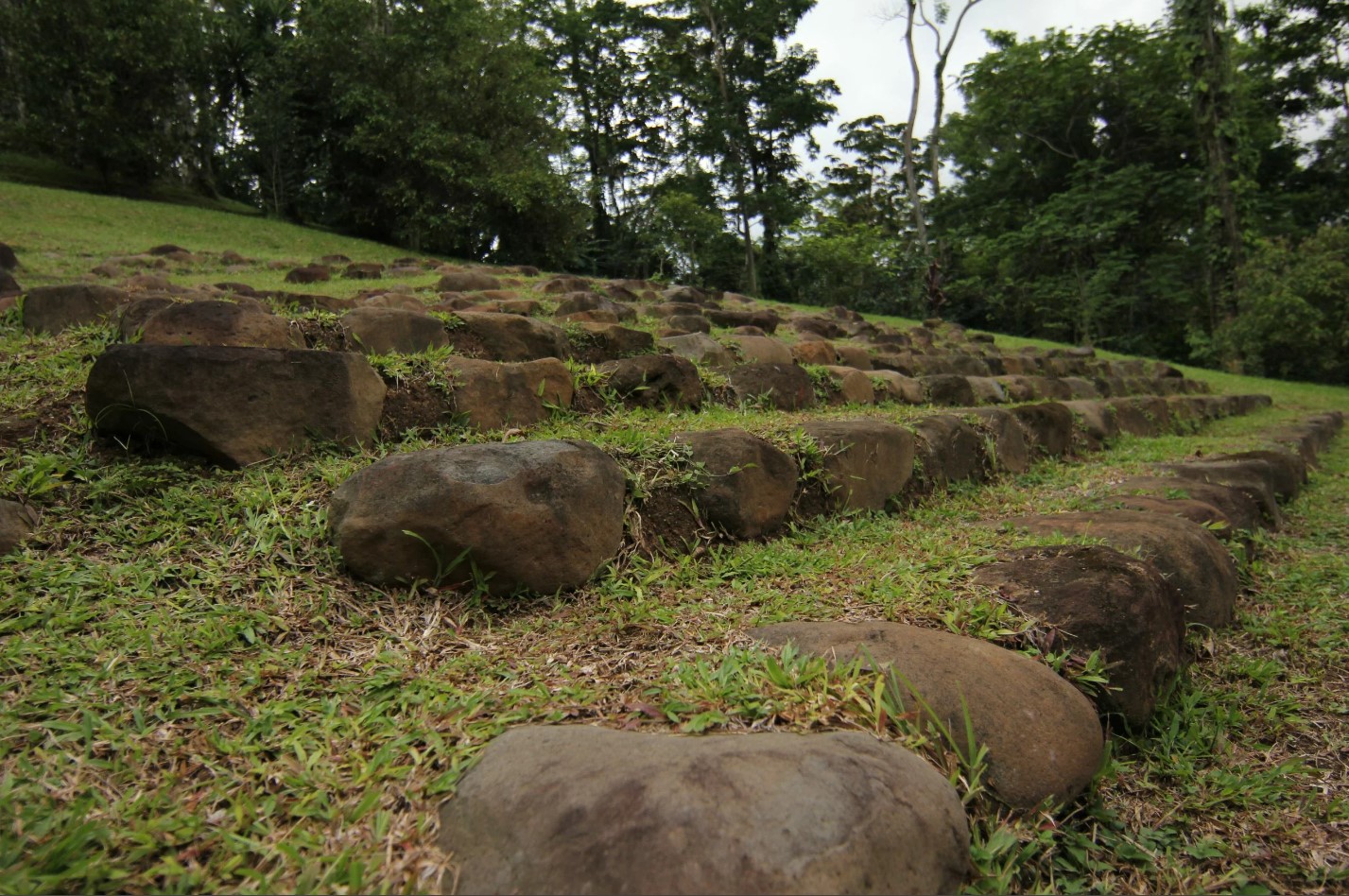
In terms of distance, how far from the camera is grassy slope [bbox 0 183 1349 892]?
120 cm

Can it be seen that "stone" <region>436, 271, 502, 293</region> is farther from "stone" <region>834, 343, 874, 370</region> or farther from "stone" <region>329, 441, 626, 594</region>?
"stone" <region>329, 441, 626, 594</region>

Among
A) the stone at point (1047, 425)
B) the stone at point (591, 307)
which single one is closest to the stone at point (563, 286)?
the stone at point (591, 307)

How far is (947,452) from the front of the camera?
3.66 metres

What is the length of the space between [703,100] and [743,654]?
80.5 ft

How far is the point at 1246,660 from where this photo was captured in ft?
8.14

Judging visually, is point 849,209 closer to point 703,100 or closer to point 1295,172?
point 703,100

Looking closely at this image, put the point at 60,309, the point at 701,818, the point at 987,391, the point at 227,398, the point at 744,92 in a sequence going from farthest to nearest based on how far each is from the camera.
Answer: the point at 744,92
the point at 987,391
the point at 60,309
the point at 227,398
the point at 701,818

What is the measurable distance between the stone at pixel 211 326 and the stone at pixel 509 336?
95 cm

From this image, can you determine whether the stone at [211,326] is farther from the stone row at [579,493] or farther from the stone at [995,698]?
the stone at [995,698]

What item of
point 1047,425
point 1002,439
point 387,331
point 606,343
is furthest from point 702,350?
point 1047,425

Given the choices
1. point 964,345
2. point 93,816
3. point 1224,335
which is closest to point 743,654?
point 93,816

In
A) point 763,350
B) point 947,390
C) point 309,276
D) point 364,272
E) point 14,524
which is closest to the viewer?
point 14,524

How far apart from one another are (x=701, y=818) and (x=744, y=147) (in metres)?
25.1

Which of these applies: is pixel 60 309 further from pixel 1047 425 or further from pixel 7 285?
pixel 1047 425
